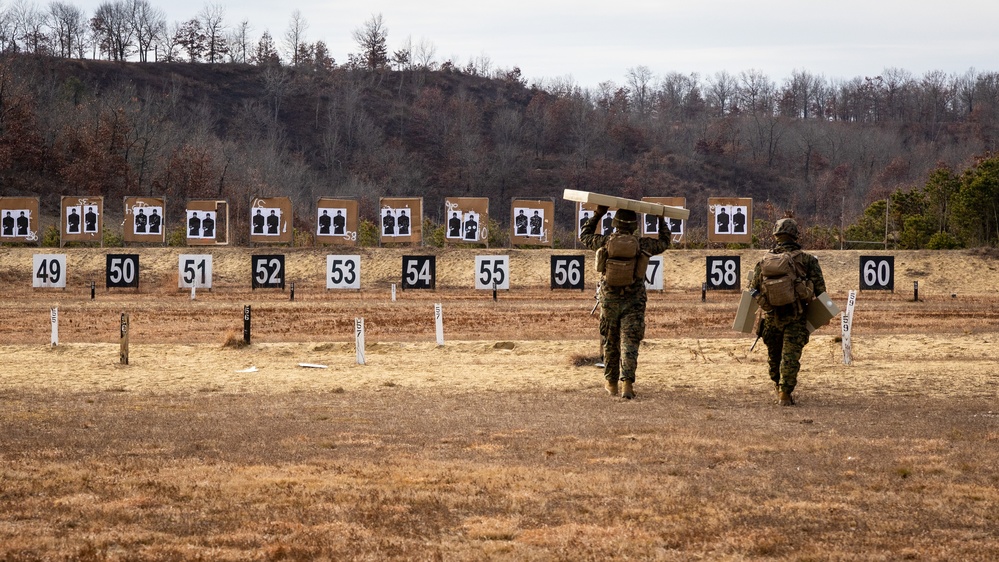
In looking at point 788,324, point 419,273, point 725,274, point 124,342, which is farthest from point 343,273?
point 788,324

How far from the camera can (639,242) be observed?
13.0 m

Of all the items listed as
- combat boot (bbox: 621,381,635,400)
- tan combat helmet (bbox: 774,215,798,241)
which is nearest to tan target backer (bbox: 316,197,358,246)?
combat boot (bbox: 621,381,635,400)

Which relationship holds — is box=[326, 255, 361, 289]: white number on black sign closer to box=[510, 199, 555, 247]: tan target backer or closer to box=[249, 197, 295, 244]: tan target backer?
box=[249, 197, 295, 244]: tan target backer

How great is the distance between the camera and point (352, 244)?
164ft

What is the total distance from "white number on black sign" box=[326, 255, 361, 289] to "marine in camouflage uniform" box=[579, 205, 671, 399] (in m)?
26.6

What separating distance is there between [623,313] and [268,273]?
29.3 m

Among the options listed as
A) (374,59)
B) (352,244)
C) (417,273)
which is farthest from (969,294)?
(374,59)

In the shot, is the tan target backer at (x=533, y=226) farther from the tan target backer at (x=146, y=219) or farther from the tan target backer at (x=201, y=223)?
the tan target backer at (x=146, y=219)

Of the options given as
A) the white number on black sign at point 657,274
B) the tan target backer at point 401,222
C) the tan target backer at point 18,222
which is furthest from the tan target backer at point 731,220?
the tan target backer at point 18,222

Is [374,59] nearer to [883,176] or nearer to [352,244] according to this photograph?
[883,176]

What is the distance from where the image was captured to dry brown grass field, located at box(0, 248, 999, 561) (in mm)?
6207

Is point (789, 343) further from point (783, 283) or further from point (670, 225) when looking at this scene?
point (670, 225)

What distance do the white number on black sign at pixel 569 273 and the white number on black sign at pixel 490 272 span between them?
192cm

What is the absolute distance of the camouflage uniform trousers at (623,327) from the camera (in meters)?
12.8
